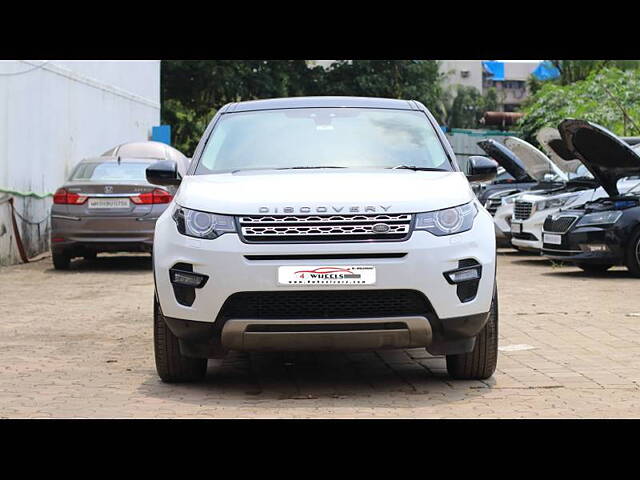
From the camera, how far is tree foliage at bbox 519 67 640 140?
97.3ft

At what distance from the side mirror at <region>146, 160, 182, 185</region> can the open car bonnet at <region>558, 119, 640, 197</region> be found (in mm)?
7846

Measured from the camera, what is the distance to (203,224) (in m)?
6.47

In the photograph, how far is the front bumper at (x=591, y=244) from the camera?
14703 mm

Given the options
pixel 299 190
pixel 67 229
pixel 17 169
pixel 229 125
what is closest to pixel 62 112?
pixel 17 169

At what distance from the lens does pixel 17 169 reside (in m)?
18.6

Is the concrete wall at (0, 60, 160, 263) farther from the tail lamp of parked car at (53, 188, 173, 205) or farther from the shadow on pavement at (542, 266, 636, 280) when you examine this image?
the shadow on pavement at (542, 266, 636, 280)

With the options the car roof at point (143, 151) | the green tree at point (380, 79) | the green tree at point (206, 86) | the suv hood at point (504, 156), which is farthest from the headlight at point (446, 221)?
the green tree at point (380, 79)

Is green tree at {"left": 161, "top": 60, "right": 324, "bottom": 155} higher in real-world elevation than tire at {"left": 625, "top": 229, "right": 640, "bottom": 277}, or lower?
higher

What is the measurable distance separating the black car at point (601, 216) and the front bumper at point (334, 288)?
851 cm

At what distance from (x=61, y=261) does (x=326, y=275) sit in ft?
34.8

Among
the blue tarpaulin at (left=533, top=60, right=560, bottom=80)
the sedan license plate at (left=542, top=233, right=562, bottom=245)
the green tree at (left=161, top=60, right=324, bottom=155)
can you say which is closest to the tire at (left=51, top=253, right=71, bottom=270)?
the sedan license plate at (left=542, top=233, right=562, bottom=245)

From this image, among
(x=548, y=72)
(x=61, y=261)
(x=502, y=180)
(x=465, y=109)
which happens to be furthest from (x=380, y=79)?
(x=61, y=261)

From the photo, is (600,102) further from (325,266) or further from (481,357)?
(325,266)
